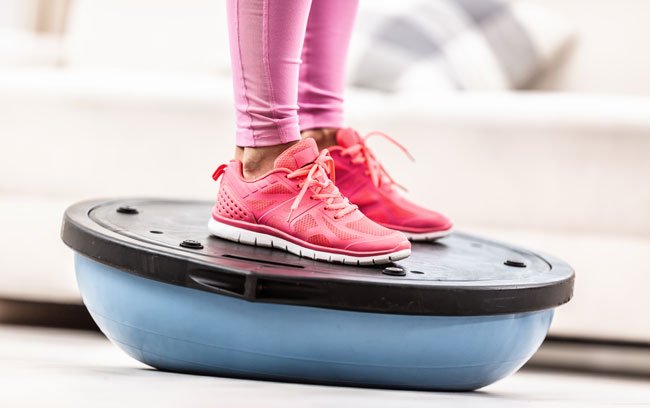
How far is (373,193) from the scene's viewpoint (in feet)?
3.52

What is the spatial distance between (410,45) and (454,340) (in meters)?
1.02

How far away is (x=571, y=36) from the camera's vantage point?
1.97m

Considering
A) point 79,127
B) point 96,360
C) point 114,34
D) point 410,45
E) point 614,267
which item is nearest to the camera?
point 96,360

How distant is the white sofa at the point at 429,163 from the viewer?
1.36 meters

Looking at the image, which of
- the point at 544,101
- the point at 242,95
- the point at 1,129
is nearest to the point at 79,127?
the point at 1,129

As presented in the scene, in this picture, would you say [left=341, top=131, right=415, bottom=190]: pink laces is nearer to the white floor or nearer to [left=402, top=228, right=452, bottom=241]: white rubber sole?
[left=402, top=228, right=452, bottom=241]: white rubber sole

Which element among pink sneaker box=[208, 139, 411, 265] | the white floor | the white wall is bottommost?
the white floor

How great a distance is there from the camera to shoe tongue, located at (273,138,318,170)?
89 cm

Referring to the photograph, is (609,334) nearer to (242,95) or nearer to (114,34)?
(242,95)

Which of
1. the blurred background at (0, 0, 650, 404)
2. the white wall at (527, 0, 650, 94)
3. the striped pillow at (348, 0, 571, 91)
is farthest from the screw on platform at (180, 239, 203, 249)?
the white wall at (527, 0, 650, 94)

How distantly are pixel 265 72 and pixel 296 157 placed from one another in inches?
3.9

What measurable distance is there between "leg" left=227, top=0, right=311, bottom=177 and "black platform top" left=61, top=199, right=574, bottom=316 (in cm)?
12

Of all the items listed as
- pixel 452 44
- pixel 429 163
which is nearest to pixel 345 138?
pixel 429 163

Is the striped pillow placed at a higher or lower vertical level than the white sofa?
higher
